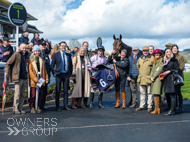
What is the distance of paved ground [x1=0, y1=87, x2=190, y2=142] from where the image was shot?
4.79 meters

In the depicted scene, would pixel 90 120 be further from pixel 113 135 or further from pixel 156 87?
pixel 156 87

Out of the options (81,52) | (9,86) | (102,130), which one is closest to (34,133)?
(102,130)

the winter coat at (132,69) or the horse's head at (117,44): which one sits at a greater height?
the horse's head at (117,44)

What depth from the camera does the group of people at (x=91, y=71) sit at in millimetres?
7230

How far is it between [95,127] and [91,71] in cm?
322

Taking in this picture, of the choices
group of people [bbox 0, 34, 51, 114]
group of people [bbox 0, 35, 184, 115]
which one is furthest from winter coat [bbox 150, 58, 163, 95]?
group of people [bbox 0, 34, 51, 114]

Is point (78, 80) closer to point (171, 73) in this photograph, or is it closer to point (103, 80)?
A: point (103, 80)

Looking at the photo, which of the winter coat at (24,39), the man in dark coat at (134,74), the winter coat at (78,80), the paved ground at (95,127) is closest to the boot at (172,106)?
the paved ground at (95,127)

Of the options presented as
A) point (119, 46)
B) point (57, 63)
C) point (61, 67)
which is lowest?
point (61, 67)

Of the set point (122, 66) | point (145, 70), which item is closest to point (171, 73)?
point (145, 70)

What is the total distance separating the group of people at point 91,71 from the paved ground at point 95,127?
0.64 m

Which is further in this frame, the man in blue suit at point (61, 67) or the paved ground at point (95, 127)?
the man in blue suit at point (61, 67)

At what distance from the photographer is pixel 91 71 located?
8516 mm

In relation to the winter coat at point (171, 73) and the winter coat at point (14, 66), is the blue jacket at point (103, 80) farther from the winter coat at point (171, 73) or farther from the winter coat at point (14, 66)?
the winter coat at point (14, 66)
